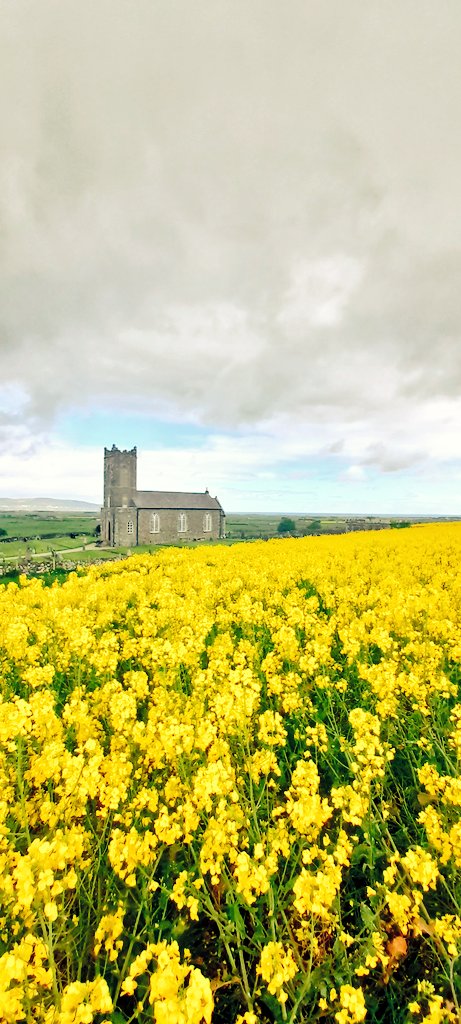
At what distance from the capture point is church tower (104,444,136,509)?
3211 inches

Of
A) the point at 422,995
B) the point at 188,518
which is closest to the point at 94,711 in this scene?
the point at 422,995

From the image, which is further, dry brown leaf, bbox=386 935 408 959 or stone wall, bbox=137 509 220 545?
stone wall, bbox=137 509 220 545

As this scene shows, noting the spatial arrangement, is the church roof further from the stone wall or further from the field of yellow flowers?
the field of yellow flowers

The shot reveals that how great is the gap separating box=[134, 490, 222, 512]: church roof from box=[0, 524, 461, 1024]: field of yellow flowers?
7774cm

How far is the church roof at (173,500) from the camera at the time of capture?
83125 millimetres

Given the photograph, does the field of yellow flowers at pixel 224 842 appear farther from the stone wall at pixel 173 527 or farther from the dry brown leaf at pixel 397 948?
the stone wall at pixel 173 527

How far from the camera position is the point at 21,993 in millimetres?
1868

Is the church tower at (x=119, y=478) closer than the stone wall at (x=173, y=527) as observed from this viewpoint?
Yes

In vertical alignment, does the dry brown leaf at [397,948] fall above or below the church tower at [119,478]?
below

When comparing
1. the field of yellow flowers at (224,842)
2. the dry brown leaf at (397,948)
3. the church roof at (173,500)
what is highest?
the church roof at (173,500)

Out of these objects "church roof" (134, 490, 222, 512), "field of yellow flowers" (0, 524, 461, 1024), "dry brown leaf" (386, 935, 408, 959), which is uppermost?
"church roof" (134, 490, 222, 512)

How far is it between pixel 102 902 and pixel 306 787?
1667 mm

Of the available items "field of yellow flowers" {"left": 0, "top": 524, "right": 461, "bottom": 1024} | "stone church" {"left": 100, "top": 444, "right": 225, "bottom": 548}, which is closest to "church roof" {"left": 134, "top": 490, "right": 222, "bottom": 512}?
"stone church" {"left": 100, "top": 444, "right": 225, "bottom": 548}

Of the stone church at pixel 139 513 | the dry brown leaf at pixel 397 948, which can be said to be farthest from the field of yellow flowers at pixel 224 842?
the stone church at pixel 139 513
